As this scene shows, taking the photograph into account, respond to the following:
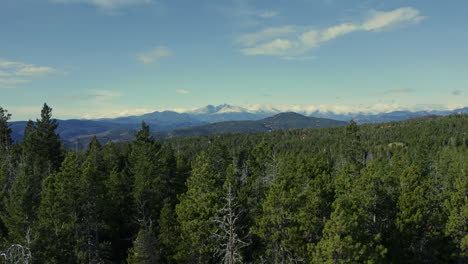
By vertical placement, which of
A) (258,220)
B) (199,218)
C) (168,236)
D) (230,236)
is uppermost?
(230,236)

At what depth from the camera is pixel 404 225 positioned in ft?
103

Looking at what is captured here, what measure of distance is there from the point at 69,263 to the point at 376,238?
100ft

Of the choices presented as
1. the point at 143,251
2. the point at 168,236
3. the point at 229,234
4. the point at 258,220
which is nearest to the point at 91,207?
the point at 168,236

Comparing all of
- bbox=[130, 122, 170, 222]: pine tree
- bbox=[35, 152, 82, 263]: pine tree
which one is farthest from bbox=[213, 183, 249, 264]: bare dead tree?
bbox=[35, 152, 82, 263]: pine tree

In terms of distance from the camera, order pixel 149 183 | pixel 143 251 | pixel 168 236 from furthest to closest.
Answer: pixel 149 183 < pixel 168 236 < pixel 143 251

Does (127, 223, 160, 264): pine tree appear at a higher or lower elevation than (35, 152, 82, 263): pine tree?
lower

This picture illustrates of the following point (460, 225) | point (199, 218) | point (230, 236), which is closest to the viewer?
point (230, 236)

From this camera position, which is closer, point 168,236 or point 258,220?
point 258,220

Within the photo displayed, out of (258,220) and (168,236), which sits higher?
(258,220)

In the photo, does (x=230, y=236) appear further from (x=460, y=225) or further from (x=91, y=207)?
(x=460, y=225)

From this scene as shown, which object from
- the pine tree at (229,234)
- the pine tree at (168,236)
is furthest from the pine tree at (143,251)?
the pine tree at (229,234)

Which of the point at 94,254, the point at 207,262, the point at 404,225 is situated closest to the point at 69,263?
the point at 94,254

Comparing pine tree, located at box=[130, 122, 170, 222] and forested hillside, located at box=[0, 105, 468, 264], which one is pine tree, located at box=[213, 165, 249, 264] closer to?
forested hillside, located at box=[0, 105, 468, 264]

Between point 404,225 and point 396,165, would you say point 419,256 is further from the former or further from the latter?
point 396,165
